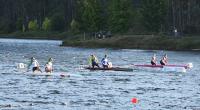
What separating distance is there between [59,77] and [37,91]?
15.8 m

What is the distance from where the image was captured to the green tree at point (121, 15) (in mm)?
171375

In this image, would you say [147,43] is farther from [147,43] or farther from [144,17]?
[144,17]

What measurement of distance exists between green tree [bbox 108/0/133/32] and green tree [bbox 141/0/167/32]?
4701 mm

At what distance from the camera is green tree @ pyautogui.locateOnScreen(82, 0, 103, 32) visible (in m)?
179

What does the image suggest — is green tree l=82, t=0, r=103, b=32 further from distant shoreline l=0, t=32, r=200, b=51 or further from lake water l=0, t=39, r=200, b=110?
lake water l=0, t=39, r=200, b=110

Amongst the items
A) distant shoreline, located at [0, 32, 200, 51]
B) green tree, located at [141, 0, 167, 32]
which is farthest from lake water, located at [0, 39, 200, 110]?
green tree, located at [141, 0, 167, 32]

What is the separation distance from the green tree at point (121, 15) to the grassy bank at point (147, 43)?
628 inches

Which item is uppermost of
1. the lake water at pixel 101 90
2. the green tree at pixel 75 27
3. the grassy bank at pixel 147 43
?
the green tree at pixel 75 27

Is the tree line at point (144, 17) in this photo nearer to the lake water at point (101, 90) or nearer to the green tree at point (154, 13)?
the green tree at point (154, 13)

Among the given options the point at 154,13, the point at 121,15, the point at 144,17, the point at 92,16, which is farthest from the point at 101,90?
the point at 92,16

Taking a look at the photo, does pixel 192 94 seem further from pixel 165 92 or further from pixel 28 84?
pixel 28 84

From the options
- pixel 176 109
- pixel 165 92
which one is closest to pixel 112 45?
pixel 165 92

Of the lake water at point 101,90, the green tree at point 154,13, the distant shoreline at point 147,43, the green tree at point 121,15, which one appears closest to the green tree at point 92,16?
the green tree at point 121,15

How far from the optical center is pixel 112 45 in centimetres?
15200
